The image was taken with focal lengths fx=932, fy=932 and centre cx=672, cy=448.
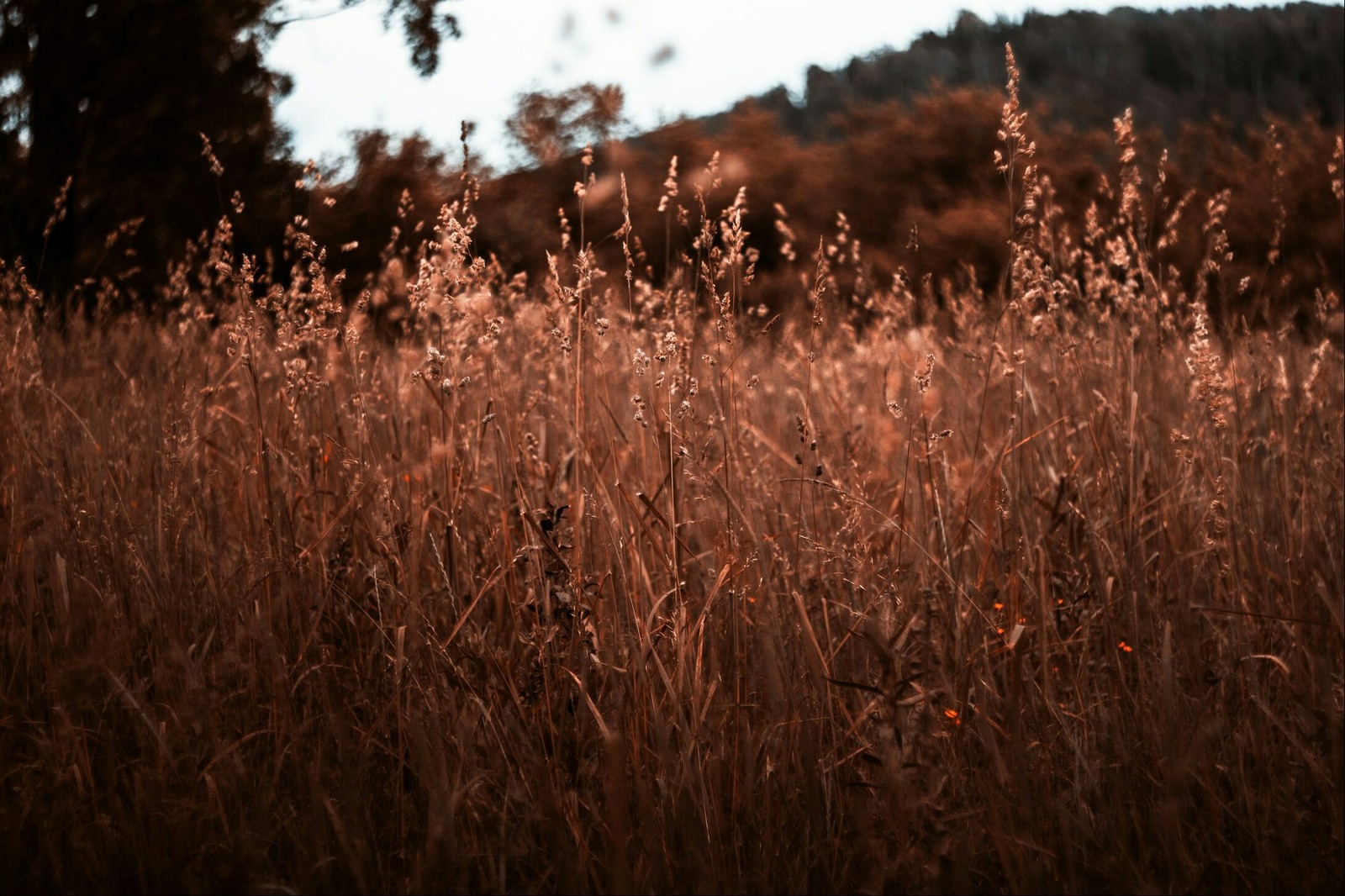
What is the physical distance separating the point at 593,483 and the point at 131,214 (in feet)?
18.5

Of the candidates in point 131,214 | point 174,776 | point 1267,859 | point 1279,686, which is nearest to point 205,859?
point 174,776

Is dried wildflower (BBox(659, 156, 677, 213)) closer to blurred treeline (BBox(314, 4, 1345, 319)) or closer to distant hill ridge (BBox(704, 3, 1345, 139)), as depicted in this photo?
blurred treeline (BBox(314, 4, 1345, 319))

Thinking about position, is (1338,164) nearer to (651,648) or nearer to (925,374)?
(925,374)

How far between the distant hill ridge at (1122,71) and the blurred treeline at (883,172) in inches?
2.7

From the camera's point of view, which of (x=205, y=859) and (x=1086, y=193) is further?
(x=1086, y=193)

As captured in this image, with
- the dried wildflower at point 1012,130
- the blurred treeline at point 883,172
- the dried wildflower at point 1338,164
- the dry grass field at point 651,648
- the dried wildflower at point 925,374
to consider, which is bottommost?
the dry grass field at point 651,648

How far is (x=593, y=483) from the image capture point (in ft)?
5.39

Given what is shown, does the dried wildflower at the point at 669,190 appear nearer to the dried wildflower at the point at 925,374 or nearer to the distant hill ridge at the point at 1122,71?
the dried wildflower at the point at 925,374

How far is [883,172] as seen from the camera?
14875 millimetres

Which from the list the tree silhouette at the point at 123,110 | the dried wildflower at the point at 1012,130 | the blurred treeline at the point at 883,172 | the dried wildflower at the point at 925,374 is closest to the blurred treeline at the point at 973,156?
the blurred treeline at the point at 883,172

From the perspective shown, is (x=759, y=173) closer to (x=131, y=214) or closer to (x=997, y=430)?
(x=131, y=214)

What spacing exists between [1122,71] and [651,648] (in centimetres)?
2631

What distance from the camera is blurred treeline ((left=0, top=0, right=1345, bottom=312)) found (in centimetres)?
464

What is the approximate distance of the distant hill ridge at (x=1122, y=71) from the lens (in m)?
16.9
